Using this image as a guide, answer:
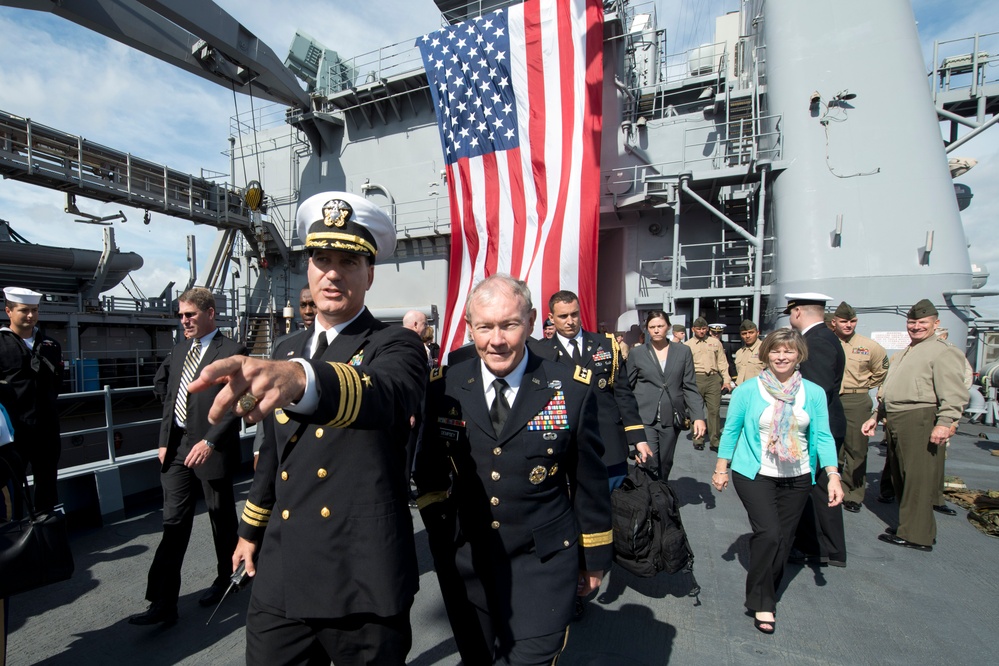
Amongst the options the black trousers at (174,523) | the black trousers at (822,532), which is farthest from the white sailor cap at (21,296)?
the black trousers at (822,532)

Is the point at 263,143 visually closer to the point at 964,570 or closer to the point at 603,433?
the point at 603,433

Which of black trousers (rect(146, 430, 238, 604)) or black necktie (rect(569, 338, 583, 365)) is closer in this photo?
black trousers (rect(146, 430, 238, 604))

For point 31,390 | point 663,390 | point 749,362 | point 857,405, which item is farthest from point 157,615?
point 749,362

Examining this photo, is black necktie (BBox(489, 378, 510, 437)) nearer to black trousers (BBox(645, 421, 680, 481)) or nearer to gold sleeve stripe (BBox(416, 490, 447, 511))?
gold sleeve stripe (BBox(416, 490, 447, 511))

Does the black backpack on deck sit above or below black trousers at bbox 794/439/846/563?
above

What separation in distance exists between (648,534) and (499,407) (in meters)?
1.48

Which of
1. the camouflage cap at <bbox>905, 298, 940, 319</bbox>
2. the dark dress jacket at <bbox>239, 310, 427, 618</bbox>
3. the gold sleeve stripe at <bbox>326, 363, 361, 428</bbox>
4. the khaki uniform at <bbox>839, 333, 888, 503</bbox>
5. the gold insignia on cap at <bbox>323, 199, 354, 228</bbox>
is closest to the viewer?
the gold sleeve stripe at <bbox>326, 363, 361, 428</bbox>

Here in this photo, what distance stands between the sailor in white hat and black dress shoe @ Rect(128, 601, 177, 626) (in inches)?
56.6

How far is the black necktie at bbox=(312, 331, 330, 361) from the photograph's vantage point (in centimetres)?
139

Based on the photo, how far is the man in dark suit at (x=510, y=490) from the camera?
1.54 m

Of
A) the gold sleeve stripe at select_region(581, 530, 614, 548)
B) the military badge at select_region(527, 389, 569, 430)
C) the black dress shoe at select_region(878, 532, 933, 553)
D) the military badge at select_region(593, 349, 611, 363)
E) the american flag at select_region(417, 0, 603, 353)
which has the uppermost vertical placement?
the american flag at select_region(417, 0, 603, 353)

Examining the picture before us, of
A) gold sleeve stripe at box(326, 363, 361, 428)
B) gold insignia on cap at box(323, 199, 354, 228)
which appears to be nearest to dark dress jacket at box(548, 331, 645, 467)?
gold insignia on cap at box(323, 199, 354, 228)

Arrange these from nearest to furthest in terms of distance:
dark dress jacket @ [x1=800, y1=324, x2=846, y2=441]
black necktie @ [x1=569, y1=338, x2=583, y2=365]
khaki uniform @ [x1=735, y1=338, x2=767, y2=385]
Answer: dark dress jacket @ [x1=800, y1=324, x2=846, y2=441]
black necktie @ [x1=569, y1=338, x2=583, y2=365]
khaki uniform @ [x1=735, y1=338, x2=767, y2=385]

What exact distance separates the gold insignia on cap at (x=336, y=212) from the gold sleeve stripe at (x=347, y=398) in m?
0.58
